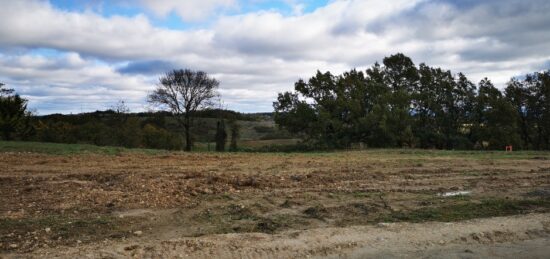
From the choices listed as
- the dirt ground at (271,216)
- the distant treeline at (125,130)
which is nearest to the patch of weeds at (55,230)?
the dirt ground at (271,216)

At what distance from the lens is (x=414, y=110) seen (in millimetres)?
42656

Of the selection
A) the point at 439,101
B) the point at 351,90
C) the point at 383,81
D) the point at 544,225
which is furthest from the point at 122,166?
the point at 439,101

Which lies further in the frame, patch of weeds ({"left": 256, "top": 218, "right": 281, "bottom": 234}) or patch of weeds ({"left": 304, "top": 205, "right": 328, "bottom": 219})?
patch of weeds ({"left": 304, "top": 205, "right": 328, "bottom": 219})

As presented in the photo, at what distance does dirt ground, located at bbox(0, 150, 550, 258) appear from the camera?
6598mm

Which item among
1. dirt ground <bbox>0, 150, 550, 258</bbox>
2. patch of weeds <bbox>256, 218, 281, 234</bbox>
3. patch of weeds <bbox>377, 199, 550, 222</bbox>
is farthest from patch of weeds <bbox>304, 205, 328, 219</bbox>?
patch of weeds <bbox>377, 199, 550, 222</bbox>

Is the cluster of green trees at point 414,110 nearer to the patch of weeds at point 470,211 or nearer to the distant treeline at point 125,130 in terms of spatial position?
the distant treeline at point 125,130

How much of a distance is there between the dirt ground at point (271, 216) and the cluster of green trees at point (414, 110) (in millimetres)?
23524

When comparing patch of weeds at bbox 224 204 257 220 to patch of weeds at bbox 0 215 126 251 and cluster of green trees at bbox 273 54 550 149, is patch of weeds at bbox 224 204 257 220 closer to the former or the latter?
patch of weeds at bbox 0 215 126 251

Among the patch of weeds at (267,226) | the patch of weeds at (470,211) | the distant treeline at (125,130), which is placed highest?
the distant treeline at (125,130)

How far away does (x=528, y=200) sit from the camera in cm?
972

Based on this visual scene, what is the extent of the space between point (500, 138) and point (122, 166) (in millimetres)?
34797

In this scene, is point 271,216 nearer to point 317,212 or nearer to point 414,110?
point 317,212

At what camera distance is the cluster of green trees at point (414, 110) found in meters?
36.5

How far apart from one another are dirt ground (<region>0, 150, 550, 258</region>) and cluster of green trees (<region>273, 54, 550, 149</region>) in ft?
77.2
